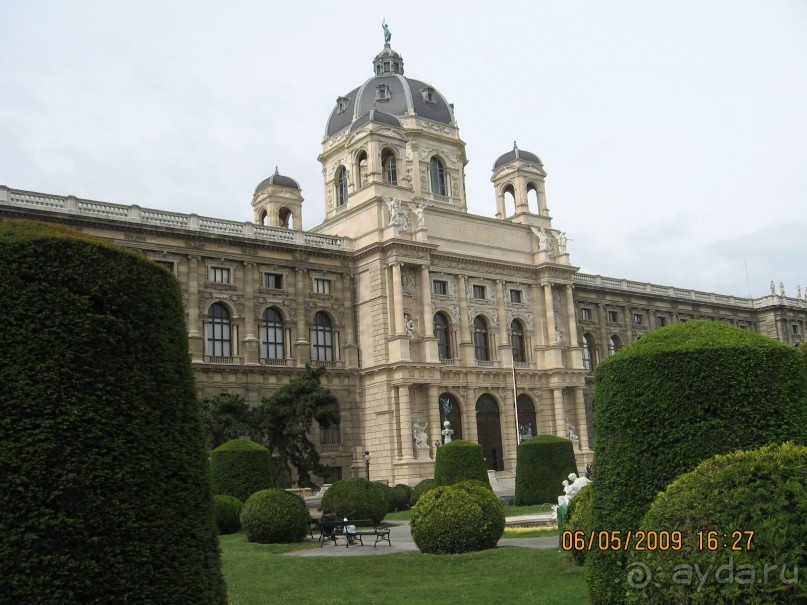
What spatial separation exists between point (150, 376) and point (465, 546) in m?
13.6

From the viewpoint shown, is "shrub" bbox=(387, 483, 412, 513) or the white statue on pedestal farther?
the white statue on pedestal

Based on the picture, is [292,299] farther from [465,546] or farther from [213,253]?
[465,546]

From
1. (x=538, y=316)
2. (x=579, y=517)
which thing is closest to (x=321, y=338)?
(x=538, y=316)

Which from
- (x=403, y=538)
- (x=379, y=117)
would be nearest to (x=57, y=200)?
(x=379, y=117)

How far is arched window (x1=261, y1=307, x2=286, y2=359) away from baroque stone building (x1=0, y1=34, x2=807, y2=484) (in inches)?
3.1

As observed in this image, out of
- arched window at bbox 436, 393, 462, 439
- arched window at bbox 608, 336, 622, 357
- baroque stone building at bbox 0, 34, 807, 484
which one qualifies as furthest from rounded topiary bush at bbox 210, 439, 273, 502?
arched window at bbox 608, 336, 622, 357

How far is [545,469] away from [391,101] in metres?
35.2

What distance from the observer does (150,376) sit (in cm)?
905

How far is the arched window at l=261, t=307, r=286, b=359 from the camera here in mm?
48188

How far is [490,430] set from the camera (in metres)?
53.8

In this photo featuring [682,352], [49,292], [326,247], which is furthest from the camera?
[326,247]

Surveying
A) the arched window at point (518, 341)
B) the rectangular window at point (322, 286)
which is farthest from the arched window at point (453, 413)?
the rectangular window at point (322, 286)

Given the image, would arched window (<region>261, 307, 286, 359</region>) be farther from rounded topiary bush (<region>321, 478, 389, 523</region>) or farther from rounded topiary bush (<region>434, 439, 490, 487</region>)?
rounded topiary bush (<region>321, 478, 389, 523</region>)

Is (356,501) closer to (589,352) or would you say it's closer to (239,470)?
(239,470)
